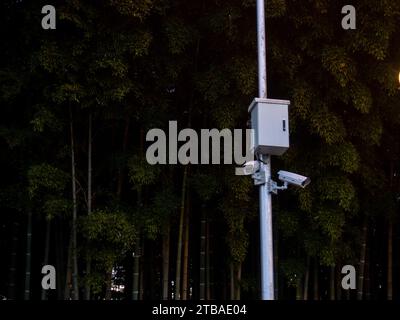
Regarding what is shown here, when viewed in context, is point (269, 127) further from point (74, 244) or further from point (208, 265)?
point (208, 265)

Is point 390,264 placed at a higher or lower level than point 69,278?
higher

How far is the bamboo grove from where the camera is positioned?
582 centimetres

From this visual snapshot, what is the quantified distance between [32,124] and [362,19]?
12.5 feet

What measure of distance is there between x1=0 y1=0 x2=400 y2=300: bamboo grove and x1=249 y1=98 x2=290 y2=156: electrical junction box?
6.46ft

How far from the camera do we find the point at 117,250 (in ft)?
19.2

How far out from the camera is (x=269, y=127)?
3.86m

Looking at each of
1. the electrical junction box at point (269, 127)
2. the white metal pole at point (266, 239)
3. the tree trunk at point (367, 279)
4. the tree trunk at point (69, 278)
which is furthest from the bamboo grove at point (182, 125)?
the white metal pole at point (266, 239)

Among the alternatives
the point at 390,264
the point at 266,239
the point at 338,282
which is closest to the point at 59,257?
the point at 338,282

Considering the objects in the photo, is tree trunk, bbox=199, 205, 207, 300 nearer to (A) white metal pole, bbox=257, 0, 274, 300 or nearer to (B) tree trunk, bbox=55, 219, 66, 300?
(B) tree trunk, bbox=55, 219, 66, 300

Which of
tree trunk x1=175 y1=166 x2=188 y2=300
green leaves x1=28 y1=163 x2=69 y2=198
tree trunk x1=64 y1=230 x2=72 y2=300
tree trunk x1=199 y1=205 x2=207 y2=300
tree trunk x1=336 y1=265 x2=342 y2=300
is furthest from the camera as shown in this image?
tree trunk x1=336 y1=265 x2=342 y2=300

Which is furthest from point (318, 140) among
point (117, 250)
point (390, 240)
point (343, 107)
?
point (117, 250)

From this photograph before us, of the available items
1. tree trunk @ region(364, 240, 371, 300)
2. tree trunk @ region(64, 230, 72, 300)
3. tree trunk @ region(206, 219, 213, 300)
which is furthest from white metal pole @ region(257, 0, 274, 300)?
tree trunk @ region(364, 240, 371, 300)

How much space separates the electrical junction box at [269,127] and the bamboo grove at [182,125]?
6.46 feet

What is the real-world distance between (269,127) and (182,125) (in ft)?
9.26
